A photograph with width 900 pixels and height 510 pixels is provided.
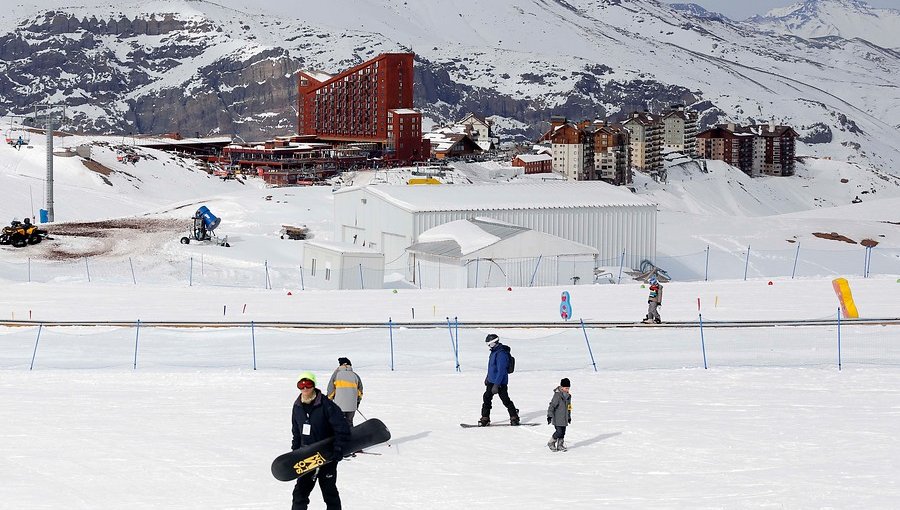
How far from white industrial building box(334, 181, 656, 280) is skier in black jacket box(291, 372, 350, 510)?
139 feet

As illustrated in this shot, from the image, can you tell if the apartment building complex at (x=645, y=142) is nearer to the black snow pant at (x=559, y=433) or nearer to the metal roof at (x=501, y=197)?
the metal roof at (x=501, y=197)

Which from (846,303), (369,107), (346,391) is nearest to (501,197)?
(846,303)

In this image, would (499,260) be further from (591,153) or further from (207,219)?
(591,153)

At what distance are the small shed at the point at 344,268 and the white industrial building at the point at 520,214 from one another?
6.81 meters

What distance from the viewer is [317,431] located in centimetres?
1125

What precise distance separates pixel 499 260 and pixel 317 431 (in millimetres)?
34106

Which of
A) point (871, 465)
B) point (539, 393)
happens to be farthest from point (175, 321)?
point (871, 465)

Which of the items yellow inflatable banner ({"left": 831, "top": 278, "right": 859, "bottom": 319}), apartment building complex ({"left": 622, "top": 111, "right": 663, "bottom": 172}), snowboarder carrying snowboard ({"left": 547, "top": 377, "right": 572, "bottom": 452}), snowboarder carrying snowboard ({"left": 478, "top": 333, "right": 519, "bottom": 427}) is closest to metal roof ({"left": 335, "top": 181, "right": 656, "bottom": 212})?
yellow inflatable banner ({"left": 831, "top": 278, "right": 859, "bottom": 319})

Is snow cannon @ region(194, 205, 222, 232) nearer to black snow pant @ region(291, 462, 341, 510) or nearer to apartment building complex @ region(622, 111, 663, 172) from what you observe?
black snow pant @ region(291, 462, 341, 510)

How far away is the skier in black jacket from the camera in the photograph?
11.2m

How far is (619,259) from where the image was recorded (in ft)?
190

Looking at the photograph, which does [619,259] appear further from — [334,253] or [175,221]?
[175,221]

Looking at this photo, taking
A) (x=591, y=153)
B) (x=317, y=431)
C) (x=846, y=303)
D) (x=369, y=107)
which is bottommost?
(x=846, y=303)

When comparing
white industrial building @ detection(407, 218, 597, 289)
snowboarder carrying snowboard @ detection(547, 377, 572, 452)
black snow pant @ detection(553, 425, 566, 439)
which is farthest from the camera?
white industrial building @ detection(407, 218, 597, 289)
